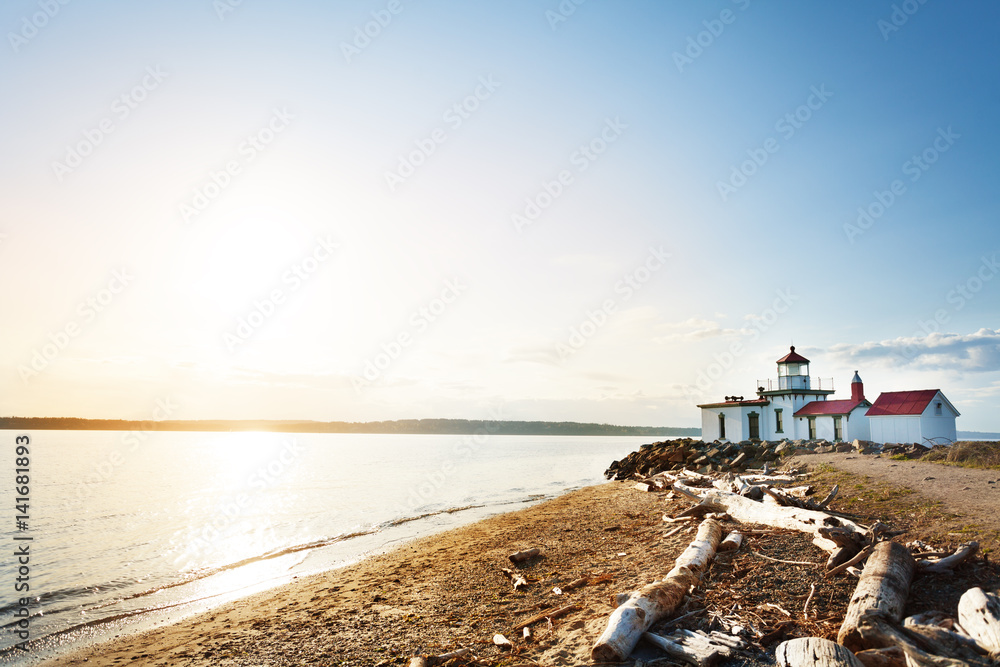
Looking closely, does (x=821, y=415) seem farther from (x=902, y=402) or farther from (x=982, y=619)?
(x=982, y=619)

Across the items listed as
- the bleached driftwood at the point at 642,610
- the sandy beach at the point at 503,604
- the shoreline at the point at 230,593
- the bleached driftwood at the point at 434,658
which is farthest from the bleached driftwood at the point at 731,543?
the shoreline at the point at 230,593

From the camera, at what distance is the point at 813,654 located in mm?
4320

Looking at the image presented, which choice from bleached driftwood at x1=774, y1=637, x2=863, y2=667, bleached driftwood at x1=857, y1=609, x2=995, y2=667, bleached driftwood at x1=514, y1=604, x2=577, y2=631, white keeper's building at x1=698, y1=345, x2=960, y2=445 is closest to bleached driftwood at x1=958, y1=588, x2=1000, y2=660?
bleached driftwood at x1=857, y1=609, x2=995, y2=667

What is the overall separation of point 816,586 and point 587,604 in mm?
2883

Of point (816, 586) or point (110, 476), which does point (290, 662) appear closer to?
point (816, 586)

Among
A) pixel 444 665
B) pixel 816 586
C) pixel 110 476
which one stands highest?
pixel 816 586

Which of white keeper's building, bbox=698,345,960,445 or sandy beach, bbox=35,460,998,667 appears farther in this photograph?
white keeper's building, bbox=698,345,960,445

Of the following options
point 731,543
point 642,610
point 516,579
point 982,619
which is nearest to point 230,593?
point 516,579

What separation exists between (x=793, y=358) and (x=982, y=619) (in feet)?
138

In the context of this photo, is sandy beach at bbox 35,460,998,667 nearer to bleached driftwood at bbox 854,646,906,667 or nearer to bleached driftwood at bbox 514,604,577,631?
bleached driftwood at bbox 514,604,577,631

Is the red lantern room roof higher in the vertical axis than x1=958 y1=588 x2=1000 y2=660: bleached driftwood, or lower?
higher

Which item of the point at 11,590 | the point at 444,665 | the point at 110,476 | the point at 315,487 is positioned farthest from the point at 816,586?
the point at 110,476

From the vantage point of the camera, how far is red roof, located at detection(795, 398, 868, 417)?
37.4 metres

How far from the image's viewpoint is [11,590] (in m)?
11.5
